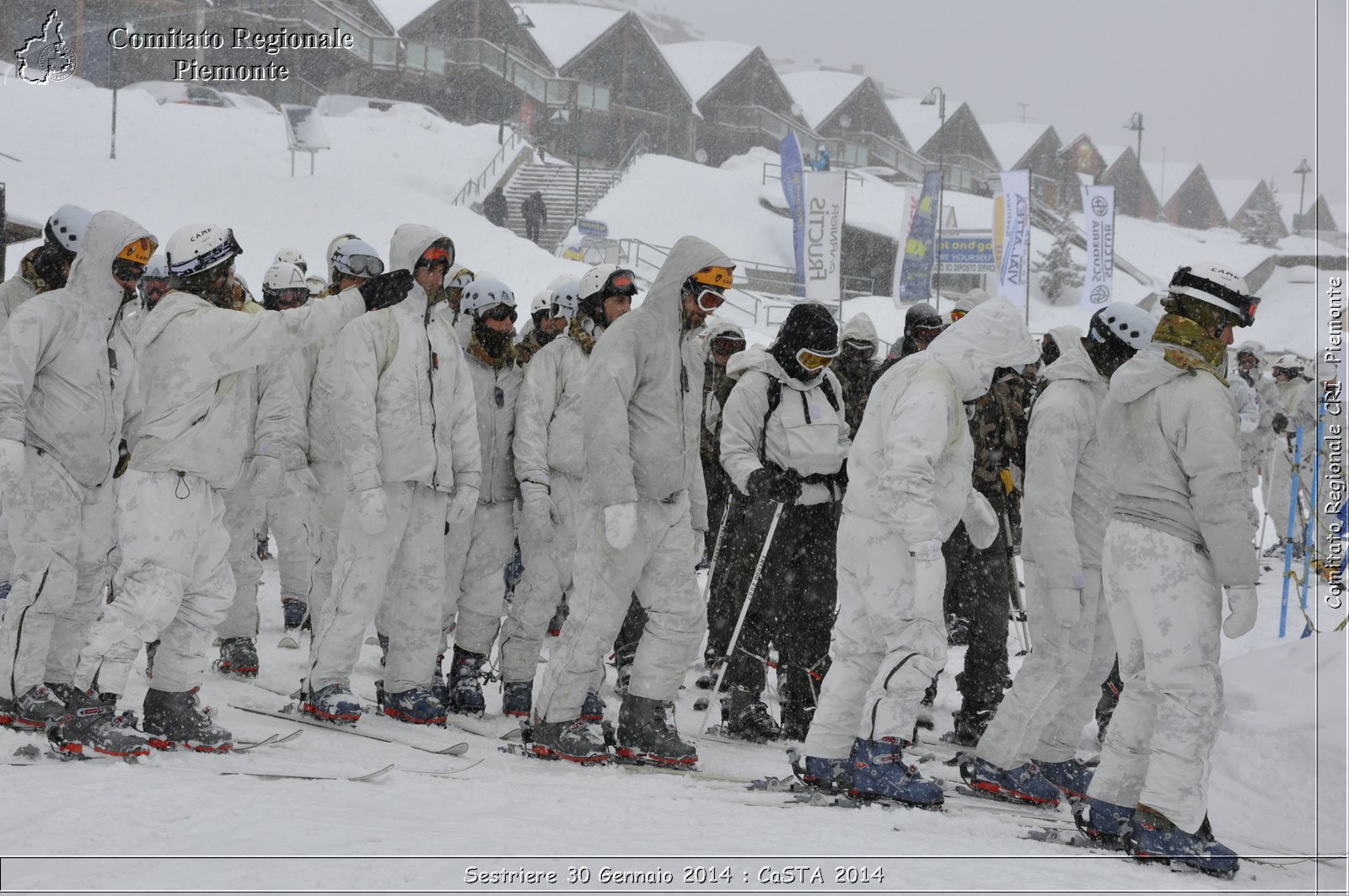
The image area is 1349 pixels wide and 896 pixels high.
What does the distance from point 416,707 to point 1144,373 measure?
341 cm

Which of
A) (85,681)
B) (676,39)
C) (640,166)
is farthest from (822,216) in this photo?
(676,39)

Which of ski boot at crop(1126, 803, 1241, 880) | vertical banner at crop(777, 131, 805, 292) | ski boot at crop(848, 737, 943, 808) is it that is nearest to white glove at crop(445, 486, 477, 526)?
ski boot at crop(848, 737, 943, 808)

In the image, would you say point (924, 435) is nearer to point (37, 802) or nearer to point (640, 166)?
point (37, 802)

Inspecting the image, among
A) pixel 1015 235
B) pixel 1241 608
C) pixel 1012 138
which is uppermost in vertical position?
pixel 1012 138

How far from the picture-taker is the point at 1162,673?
4.09m

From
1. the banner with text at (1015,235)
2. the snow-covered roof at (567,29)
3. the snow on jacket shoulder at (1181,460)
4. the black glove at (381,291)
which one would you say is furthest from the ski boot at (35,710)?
the snow-covered roof at (567,29)

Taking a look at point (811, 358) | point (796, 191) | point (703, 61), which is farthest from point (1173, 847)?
point (703, 61)

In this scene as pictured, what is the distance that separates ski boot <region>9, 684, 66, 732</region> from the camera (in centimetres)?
461

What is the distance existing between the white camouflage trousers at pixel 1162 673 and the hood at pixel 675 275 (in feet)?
6.28

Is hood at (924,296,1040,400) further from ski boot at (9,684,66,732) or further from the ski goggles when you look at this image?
ski boot at (9,684,66,732)

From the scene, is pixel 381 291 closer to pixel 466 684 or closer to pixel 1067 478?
pixel 466 684

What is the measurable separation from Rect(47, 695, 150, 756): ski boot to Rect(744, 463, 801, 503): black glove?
2652 millimetres

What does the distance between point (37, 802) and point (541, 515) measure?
2.62 metres

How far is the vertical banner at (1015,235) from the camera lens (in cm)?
2248
